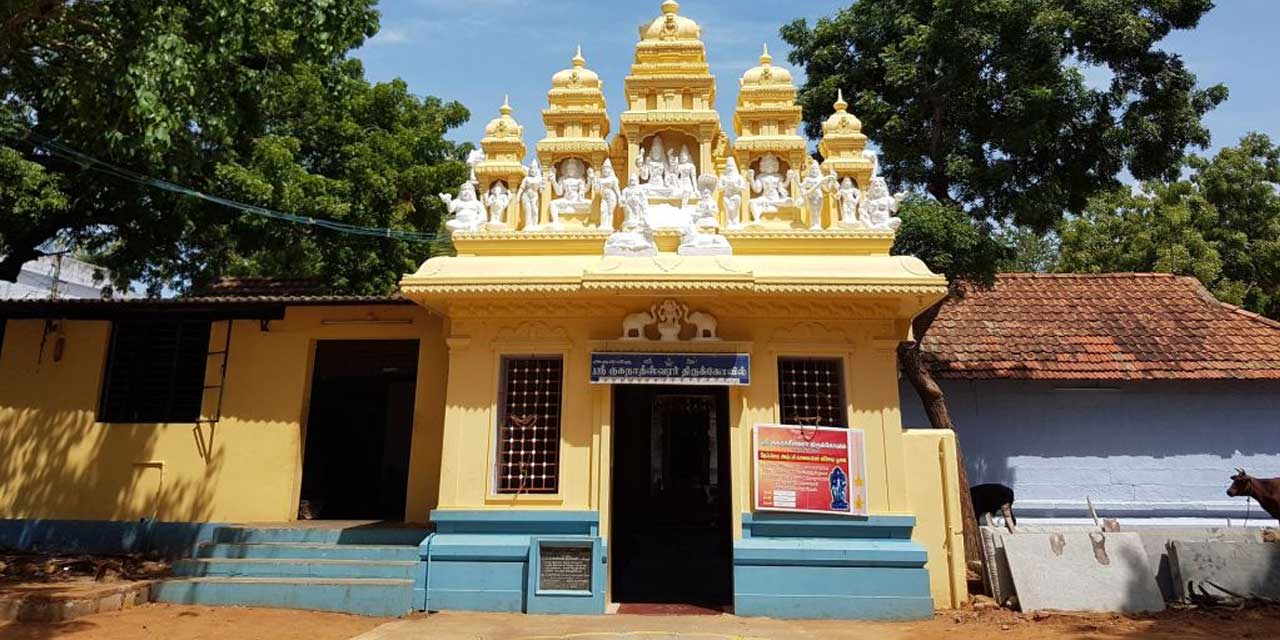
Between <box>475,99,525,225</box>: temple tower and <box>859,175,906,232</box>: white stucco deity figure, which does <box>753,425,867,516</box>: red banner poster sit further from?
<box>475,99,525,225</box>: temple tower

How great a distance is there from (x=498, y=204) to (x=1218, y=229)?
17253 millimetres

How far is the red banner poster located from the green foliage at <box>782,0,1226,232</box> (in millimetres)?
4142

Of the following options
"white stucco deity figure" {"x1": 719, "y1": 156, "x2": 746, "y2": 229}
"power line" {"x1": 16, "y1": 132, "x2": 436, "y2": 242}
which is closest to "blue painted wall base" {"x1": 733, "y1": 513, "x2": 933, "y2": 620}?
"white stucco deity figure" {"x1": 719, "y1": 156, "x2": 746, "y2": 229}

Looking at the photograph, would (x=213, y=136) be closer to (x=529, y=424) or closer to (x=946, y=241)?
(x=529, y=424)

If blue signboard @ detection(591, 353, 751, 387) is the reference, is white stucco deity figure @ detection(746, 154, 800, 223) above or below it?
above

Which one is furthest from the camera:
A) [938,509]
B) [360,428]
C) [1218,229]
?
[1218,229]

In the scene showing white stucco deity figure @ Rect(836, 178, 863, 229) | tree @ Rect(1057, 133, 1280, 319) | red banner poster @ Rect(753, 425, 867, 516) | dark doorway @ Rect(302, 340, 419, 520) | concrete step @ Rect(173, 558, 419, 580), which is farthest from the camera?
tree @ Rect(1057, 133, 1280, 319)

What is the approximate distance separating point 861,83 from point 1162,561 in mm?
6887

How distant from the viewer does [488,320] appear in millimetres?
7914

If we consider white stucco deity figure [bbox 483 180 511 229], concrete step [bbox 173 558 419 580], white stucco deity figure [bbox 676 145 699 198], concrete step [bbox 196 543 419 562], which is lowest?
concrete step [bbox 173 558 419 580]

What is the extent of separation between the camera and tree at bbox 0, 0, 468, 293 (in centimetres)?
662

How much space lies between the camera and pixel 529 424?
7.79 metres

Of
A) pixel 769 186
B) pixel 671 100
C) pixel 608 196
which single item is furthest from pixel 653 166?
pixel 769 186

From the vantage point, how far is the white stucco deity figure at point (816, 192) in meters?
8.21
